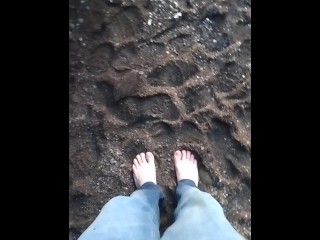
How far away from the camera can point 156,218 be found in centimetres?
162

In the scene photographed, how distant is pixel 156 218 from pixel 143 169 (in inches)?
8.4

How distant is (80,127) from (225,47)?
684 mm

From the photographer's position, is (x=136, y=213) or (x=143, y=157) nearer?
(x=136, y=213)

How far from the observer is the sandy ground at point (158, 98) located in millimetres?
1740

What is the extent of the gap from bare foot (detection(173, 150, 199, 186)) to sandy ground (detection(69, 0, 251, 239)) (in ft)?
0.10

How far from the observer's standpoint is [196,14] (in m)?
1.81

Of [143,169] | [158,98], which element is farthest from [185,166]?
[158,98]

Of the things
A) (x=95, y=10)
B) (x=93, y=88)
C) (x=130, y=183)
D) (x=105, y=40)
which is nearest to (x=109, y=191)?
(x=130, y=183)

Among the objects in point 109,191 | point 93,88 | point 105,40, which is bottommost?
point 109,191

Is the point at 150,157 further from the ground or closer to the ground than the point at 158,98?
closer to the ground

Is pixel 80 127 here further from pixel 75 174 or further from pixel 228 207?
pixel 228 207

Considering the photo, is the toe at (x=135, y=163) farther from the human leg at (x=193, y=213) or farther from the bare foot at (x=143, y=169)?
the human leg at (x=193, y=213)

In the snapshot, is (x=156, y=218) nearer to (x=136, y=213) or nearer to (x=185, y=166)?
(x=136, y=213)

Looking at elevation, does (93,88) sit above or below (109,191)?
above
